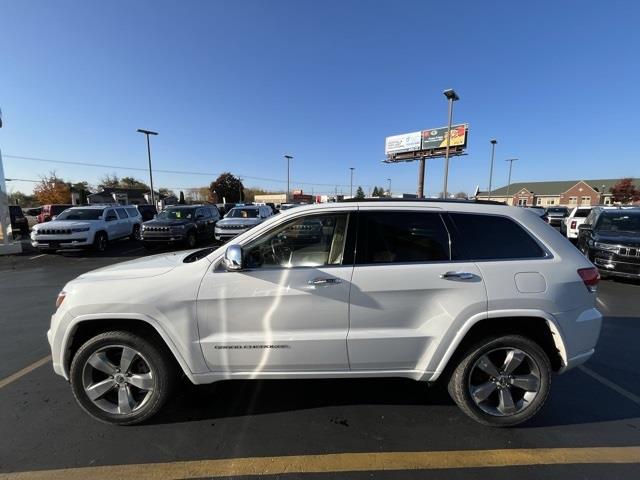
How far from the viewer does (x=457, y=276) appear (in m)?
2.68

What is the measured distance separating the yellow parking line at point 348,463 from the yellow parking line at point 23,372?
1.61 m

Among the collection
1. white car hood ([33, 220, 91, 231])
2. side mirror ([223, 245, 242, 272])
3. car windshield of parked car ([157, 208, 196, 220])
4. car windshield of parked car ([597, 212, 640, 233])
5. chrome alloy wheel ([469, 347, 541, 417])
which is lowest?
chrome alloy wheel ([469, 347, 541, 417])

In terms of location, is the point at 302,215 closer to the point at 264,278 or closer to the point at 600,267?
the point at 264,278

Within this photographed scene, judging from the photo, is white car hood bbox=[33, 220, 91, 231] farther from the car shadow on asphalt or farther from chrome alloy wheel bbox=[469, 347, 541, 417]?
chrome alloy wheel bbox=[469, 347, 541, 417]

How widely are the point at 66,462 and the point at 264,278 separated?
6.13 ft

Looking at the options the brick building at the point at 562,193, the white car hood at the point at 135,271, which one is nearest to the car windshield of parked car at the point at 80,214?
the white car hood at the point at 135,271

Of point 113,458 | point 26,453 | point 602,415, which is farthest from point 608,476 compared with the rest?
point 26,453

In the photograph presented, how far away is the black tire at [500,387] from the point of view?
278 centimetres

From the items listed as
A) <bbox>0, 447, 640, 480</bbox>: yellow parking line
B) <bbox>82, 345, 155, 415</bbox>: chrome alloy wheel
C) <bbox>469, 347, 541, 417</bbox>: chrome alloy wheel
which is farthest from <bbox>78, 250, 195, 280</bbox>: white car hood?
<bbox>469, 347, 541, 417</bbox>: chrome alloy wheel

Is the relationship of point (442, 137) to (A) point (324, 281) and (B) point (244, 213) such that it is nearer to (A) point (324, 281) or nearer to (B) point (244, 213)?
(B) point (244, 213)

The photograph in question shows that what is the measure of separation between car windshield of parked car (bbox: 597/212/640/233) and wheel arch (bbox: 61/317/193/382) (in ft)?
34.2

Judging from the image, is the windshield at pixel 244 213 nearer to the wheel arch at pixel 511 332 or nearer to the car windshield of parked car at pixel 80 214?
the car windshield of parked car at pixel 80 214

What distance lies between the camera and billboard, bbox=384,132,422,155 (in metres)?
50.1

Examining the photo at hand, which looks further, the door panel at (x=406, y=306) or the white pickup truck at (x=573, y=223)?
the white pickup truck at (x=573, y=223)
